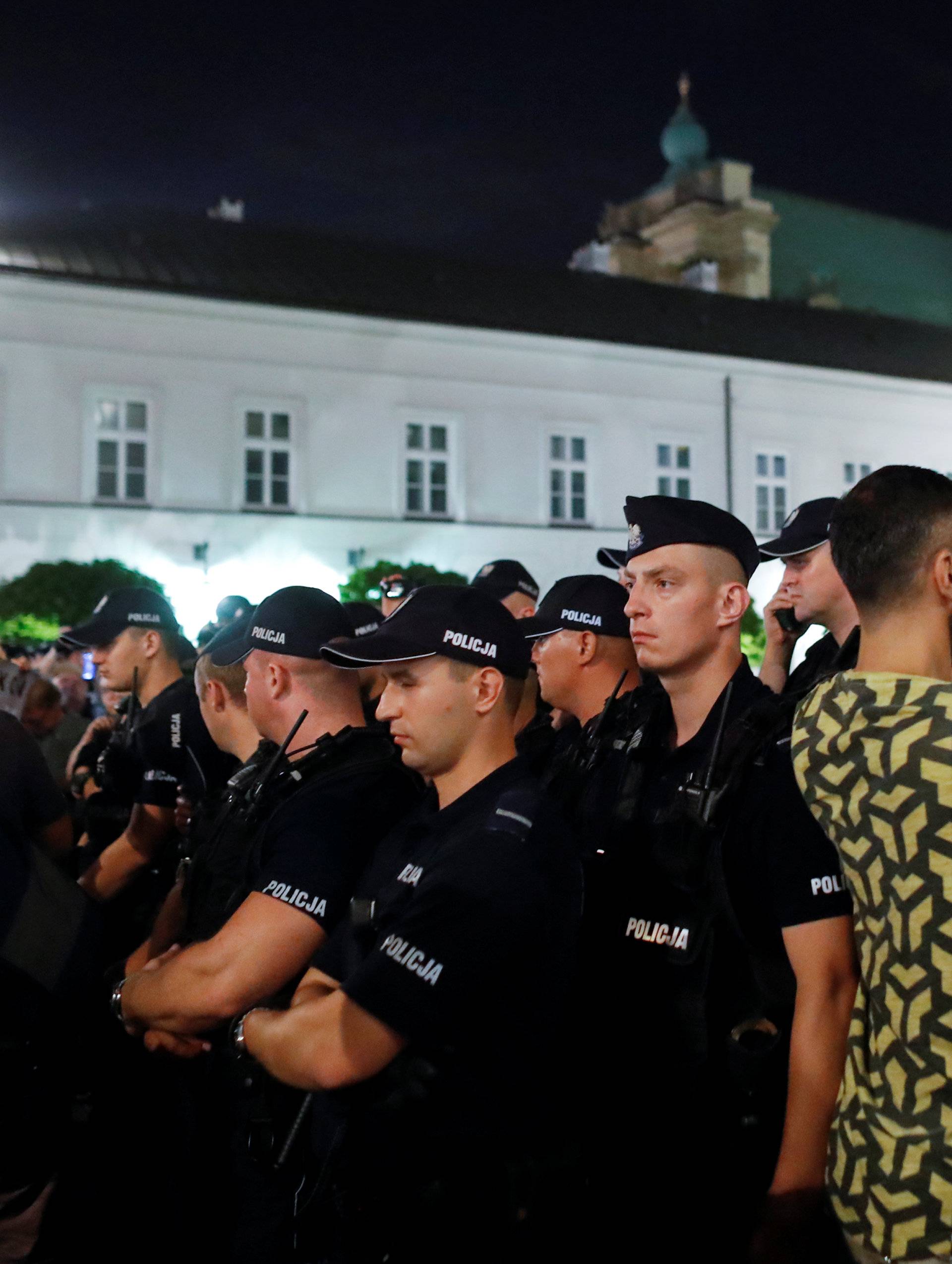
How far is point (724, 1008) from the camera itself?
2.71 metres

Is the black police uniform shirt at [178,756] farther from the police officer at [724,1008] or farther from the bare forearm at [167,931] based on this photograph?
the police officer at [724,1008]

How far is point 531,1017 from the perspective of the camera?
8.30ft

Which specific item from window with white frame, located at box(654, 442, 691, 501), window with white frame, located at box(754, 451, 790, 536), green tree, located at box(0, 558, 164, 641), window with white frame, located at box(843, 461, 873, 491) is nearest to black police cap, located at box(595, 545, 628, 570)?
green tree, located at box(0, 558, 164, 641)

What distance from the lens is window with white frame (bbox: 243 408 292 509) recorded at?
25812 millimetres

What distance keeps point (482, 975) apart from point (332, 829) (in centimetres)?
99

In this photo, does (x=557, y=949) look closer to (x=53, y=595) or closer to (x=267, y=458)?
(x=53, y=595)

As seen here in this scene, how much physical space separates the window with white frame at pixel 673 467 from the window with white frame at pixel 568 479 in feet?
6.37

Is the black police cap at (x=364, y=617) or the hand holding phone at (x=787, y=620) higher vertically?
the black police cap at (x=364, y=617)

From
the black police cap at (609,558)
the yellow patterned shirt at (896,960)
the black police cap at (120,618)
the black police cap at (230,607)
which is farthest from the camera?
the black police cap at (230,607)

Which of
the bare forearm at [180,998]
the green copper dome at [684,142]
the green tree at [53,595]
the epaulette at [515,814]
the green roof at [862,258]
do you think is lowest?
the bare forearm at [180,998]

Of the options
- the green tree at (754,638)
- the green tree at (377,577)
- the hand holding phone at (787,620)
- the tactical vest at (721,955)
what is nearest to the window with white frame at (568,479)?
the green tree at (377,577)

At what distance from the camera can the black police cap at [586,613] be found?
437cm

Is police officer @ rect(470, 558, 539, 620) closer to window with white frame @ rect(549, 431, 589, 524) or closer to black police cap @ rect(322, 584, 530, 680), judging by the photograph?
black police cap @ rect(322, 584, 530, 680)

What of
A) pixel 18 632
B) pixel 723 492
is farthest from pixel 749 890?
pixel 723 492
